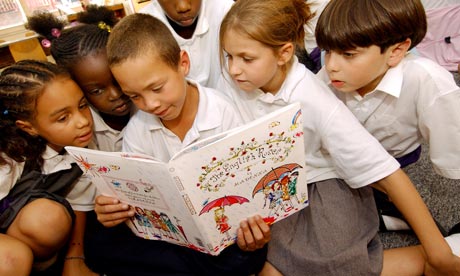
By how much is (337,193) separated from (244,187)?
0.93 feet

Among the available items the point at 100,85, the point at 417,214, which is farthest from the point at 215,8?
the point at 417,214

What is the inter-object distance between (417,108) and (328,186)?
0.27 m

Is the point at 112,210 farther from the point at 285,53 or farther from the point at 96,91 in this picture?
the point at 285,53

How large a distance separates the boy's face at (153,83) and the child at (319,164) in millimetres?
130

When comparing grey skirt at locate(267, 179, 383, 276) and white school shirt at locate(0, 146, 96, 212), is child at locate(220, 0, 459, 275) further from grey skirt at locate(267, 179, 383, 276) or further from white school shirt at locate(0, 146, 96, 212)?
white school shirt at locate(0, 146, 96, 212)

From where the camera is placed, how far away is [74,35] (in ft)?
2.70

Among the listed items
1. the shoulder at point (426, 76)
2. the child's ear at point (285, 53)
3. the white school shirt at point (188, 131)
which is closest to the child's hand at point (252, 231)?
the white school shirt at point (188, 131)

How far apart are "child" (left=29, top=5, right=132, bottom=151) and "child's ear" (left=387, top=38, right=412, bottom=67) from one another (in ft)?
2.08

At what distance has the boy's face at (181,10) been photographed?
88 centimetres

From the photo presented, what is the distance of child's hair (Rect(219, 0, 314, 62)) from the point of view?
0.68m

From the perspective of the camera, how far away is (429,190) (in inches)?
39.2

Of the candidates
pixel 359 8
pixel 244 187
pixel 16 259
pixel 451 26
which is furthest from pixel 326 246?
pixel 451 26

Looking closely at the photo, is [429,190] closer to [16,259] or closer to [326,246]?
[326,246]

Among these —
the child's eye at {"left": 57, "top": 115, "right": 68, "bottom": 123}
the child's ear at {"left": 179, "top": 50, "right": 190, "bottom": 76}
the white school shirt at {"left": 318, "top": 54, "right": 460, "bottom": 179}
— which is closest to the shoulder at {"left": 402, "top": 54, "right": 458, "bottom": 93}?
the white school shirt at {"left": 318, "top": 54, "right": 460, "bottom": 179}
